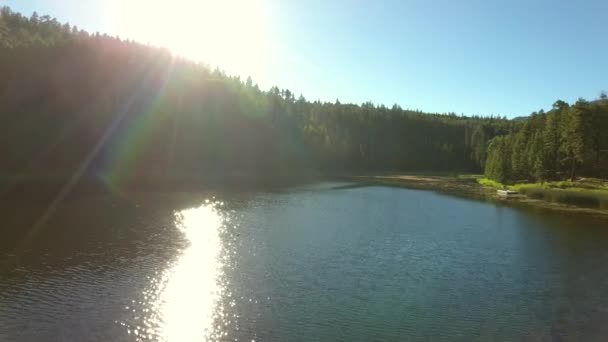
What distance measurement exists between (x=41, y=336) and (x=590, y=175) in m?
110

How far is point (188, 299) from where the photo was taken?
2580 centimetres

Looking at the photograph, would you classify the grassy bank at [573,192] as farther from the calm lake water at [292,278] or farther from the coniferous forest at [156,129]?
the calm lake water at [292,278]

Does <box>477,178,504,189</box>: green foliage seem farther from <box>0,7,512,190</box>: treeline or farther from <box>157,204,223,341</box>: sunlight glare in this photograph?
<box>157,204,223,341</box>: sunlight glare

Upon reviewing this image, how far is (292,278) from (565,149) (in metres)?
86.7

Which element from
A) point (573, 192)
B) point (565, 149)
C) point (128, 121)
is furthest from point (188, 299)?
point (128, 121)

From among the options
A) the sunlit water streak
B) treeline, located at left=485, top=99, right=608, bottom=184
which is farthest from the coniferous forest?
the sunlit water streak

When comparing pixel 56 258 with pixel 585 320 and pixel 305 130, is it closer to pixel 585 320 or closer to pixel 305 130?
pixel 585 320

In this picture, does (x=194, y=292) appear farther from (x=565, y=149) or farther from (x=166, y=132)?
(x=166, y=132)

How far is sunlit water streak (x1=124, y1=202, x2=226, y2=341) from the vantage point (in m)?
21.4

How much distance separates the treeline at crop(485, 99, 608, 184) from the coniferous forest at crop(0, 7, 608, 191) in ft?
0.85

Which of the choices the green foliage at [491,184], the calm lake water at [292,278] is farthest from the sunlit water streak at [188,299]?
the green foliage at [491,184]

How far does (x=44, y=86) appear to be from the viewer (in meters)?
129

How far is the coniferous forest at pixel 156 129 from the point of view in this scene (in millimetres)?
101988

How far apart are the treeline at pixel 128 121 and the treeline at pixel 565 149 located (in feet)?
220
